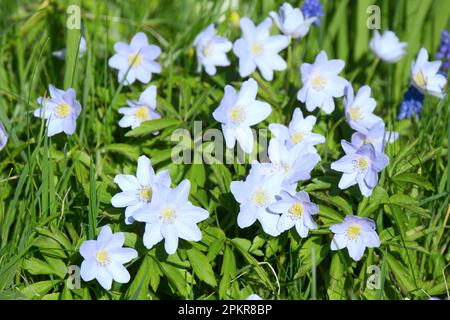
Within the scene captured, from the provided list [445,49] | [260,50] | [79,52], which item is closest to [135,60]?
[79,52]

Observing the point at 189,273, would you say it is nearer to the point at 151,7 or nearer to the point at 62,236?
the point at 62,236

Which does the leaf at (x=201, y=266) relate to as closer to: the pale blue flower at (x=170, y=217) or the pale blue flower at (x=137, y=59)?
the pale blue flower at (x=170, y=217)

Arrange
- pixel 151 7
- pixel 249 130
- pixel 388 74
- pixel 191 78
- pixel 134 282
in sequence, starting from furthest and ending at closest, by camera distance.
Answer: pixel 151 7
pixel 388 74
pixel 191 78
pixel 249 130
pixel 134 282

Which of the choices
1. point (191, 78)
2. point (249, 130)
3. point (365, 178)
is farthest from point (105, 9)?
point (365, 178)

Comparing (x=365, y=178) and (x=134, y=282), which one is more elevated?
(x=365, y=178)

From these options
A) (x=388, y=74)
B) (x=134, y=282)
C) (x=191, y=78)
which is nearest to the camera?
(x=134, y=282)
